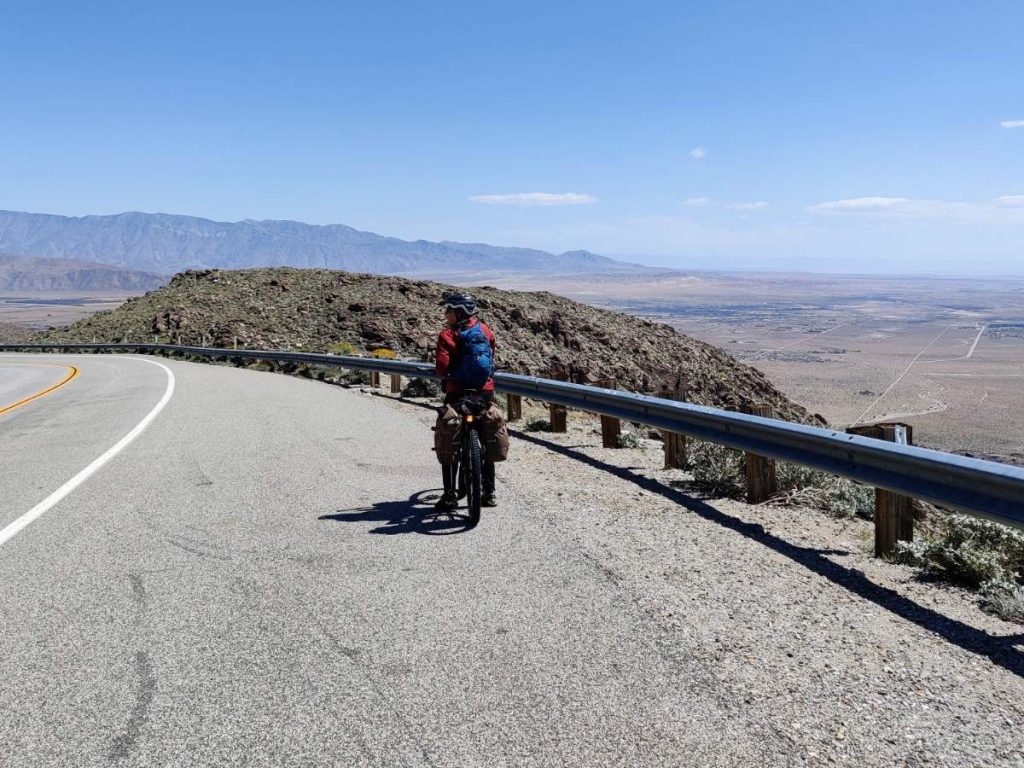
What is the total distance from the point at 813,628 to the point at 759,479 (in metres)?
3.53

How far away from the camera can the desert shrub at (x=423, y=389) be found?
1816cm

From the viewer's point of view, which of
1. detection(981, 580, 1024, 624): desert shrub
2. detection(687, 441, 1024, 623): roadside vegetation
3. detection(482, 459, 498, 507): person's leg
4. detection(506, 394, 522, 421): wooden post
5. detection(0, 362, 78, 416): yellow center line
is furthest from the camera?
detection(0, 362, 78, 416): yellow center line

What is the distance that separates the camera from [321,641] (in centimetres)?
440

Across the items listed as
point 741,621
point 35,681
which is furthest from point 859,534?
point 35,681

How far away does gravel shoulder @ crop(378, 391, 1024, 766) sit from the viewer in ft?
11.5

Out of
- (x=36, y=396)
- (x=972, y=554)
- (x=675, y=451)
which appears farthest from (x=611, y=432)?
(x=36, y=396)

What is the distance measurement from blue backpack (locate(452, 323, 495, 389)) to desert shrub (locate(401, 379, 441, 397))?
420 inches

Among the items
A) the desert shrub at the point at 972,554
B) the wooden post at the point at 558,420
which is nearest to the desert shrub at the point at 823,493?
the desert shrub at the point at 972,554

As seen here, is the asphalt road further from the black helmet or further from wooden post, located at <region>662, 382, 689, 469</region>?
wooden post, located at <region>662, 382, 689, 469</region>

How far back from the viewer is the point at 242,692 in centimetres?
382

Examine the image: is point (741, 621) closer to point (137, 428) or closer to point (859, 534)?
point (859, 534)

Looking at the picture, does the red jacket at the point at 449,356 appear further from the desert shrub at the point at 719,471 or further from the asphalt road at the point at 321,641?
the desert shrub at the point at 719,471

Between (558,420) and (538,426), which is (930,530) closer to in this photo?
(558,420)

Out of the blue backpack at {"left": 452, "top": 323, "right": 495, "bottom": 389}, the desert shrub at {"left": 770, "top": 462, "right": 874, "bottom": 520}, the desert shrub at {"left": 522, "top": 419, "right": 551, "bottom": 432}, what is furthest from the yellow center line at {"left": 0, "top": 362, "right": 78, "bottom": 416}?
the desert shrub at {"left": 770, "top": 462, "right": 874, "bottom": 520}
